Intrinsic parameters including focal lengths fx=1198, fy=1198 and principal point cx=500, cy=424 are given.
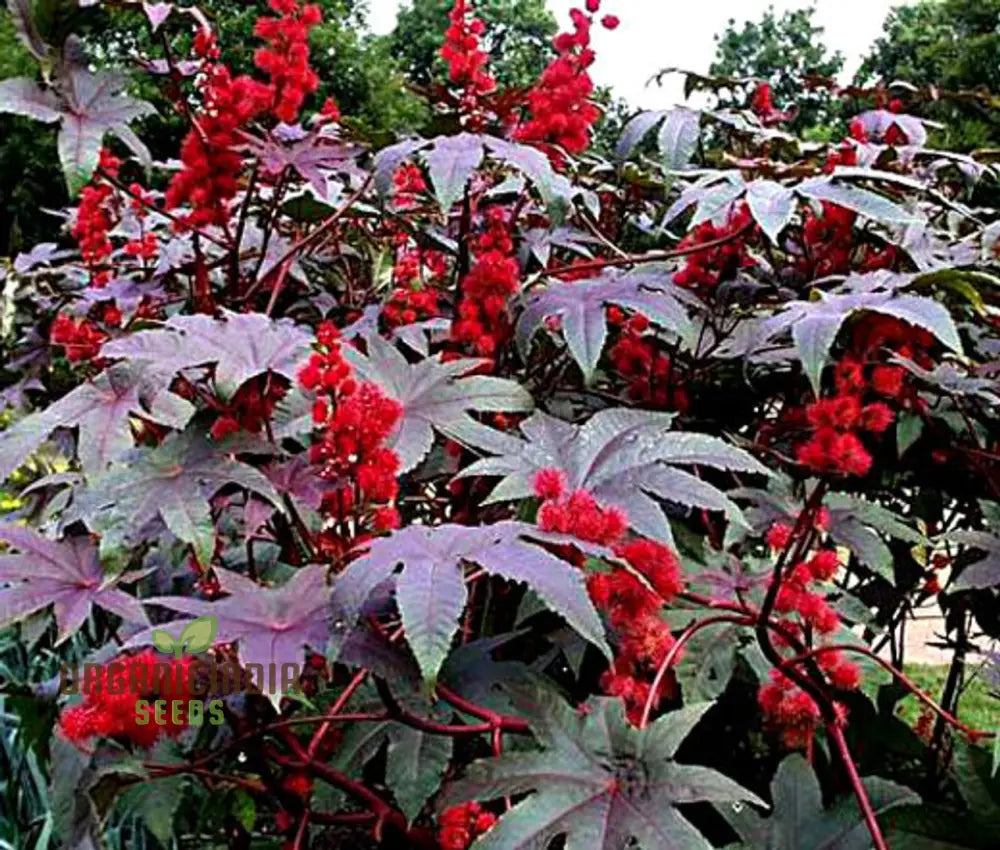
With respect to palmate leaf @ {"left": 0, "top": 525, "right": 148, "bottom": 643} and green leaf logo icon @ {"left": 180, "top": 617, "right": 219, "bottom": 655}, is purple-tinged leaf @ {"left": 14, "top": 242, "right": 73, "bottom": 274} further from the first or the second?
green leaf logo icon @ {"left": 180, "top": 617, "right": 219, "bottom": 655}

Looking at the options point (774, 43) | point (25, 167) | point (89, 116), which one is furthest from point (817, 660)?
point (774, 43)

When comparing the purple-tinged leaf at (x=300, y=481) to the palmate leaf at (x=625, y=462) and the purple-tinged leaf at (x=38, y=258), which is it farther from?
the purple-tinged leaf at (x=38, y=258)

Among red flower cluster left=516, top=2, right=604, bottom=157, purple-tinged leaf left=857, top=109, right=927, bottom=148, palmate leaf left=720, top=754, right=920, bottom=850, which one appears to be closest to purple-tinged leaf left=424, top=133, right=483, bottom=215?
red flower cluster left=516, top=2, right=604, bottom=157

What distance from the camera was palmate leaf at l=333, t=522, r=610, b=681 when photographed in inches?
33.9

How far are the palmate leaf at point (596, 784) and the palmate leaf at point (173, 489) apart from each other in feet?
1.01

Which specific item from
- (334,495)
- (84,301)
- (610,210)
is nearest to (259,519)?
(334,495)

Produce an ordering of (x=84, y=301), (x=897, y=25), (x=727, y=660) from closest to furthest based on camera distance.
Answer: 1. (x=727, y=660)
2. (x=84, y=301)
3. (x=897, y=25)

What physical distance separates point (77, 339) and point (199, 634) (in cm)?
73

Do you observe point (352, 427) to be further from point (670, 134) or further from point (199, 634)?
point (670, 134)

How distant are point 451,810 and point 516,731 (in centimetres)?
11

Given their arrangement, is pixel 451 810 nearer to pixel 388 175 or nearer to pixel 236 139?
pixel 388 175

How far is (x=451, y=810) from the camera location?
996 millimetres

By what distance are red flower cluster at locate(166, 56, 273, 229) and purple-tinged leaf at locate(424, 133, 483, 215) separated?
0.70ft

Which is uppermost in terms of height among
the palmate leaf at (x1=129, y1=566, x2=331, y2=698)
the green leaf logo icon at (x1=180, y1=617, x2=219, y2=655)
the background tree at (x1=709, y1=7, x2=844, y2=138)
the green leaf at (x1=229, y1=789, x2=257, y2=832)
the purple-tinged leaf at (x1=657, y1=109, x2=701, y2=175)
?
the background tree at (x1=709, y1=7, x2=844, y2=138)
